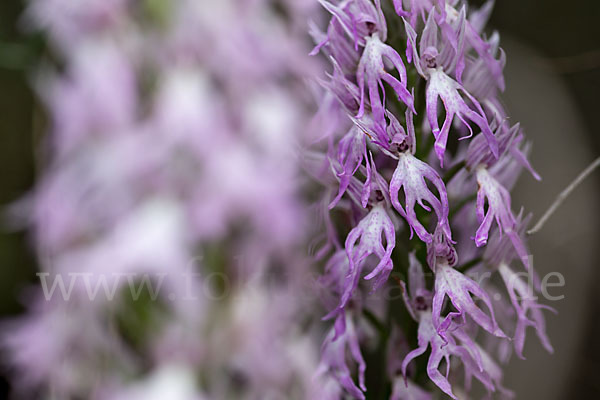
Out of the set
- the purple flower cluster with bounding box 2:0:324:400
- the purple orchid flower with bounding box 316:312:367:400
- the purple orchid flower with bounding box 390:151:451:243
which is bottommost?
the purple flower cluster with bounding box 2:0:324:400

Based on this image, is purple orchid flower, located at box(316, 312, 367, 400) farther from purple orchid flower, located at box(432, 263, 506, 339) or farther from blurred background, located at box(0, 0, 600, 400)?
blurred background, located at box(0, 0, 600, 400)

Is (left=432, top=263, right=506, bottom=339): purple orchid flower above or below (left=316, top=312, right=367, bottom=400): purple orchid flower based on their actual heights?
above

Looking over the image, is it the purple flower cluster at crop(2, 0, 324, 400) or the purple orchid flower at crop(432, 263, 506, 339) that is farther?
the purple flower cluster at crop(2, 0, 324, 400)

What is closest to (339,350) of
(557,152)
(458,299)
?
(458,299)

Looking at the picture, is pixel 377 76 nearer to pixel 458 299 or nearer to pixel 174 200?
pixel 458 299

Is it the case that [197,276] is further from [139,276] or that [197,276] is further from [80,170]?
[80,170]

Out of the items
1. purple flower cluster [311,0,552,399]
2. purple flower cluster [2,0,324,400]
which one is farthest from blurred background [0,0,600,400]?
purple flower cluster [311,0,552,399]

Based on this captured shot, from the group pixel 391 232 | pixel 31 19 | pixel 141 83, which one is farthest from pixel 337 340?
pixel 31 19
